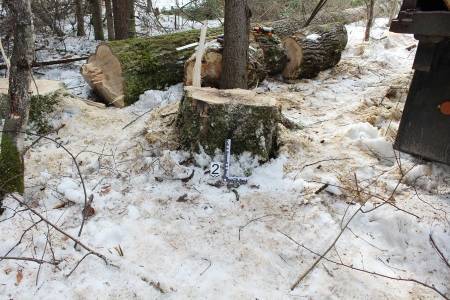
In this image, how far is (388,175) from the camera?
3420mm

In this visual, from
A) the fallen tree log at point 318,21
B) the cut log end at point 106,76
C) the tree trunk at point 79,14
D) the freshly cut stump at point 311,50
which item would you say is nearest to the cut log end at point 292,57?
the freshly cut stump at point 311,50

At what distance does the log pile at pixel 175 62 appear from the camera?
4965mm

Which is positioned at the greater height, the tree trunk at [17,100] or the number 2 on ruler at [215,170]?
the tree trunk at [17,100]

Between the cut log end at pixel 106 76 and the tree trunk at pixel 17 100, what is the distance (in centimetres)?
203

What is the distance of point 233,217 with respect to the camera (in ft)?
9.81

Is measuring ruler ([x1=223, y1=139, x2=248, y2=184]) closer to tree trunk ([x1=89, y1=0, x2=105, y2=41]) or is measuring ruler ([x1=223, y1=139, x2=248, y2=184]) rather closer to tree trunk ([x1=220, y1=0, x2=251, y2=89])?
tree trunk ([x1=220, y1=0, x2=251, y2=89])

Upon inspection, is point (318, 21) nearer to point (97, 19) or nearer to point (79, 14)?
point (97, 19)

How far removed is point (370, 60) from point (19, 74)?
6269 millimetres

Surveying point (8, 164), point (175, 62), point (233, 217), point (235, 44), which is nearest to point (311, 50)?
point (235, 44)

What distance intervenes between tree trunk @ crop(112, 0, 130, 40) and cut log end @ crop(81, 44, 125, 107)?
2.26 metres

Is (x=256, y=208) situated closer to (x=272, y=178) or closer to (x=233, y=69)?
(x=272, y=178)

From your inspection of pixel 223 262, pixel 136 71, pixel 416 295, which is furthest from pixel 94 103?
pixel 416 295

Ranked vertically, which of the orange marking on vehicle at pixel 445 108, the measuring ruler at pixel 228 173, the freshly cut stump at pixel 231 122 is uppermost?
the orange marking on vehicle at pixel 445 108

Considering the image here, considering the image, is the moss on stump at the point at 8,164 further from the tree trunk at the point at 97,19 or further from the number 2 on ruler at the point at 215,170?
the tree trunk at the point at 97,19
